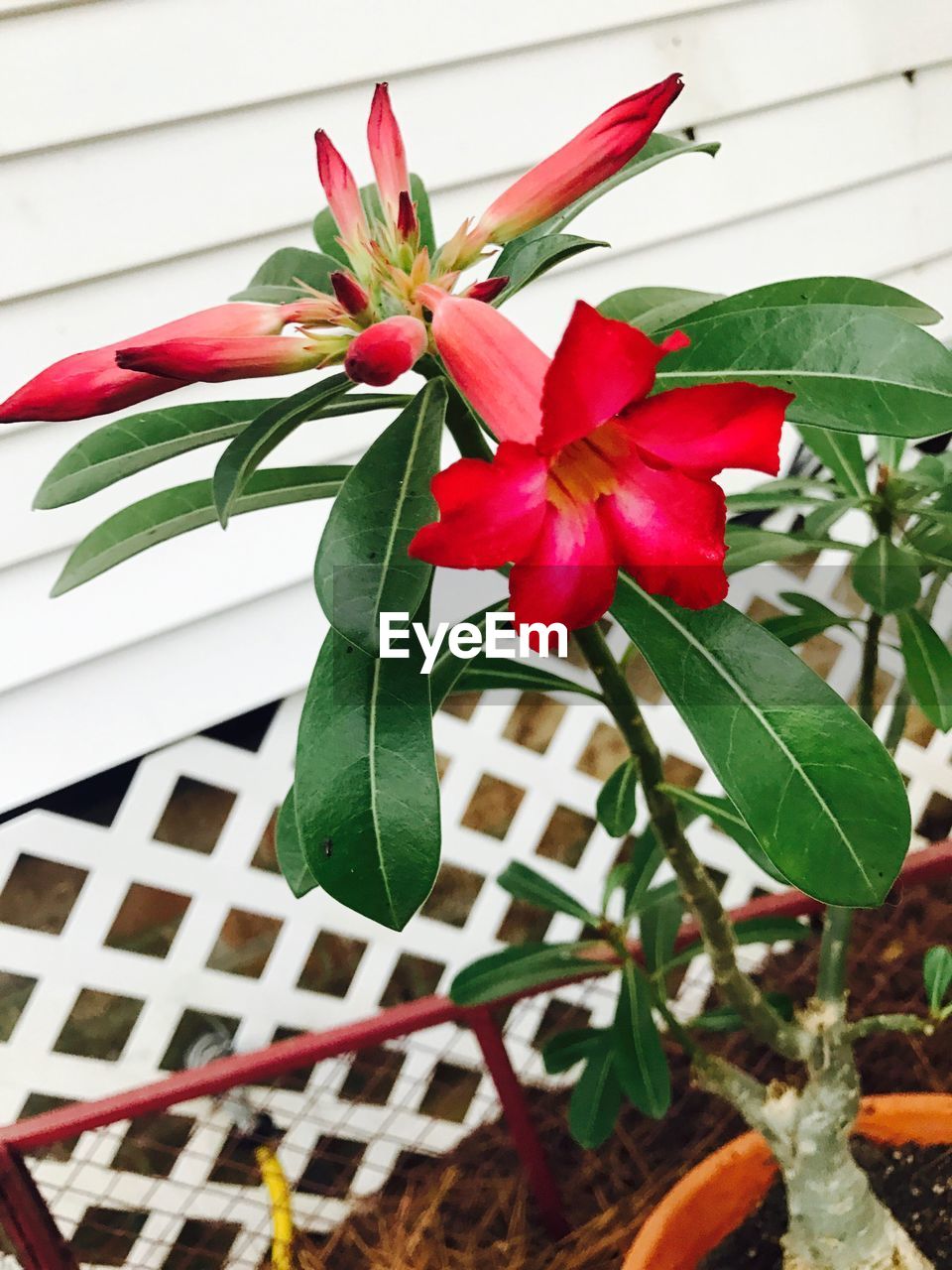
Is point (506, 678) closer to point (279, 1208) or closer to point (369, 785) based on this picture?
point (369, 785)

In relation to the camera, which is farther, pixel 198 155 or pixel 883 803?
pixel 198 155

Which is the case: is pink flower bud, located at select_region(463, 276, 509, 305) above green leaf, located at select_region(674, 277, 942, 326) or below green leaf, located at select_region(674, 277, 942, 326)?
above

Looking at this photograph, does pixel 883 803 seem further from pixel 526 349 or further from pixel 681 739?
pixel 681 739

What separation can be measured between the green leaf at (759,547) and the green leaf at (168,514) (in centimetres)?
34

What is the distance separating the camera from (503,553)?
412 mm

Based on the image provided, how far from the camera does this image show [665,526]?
430 millimetres

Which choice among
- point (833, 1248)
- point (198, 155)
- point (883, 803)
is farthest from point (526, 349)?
point (833, 1248)

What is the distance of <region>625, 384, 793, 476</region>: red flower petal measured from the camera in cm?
41

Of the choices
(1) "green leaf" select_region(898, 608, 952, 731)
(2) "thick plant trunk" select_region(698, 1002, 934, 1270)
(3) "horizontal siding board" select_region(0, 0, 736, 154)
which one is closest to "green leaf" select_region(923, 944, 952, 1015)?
(2) "thick plant trunk" select_region(698, 1002, 934, 1270)

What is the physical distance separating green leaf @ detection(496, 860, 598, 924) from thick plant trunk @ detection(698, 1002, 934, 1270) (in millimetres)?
254

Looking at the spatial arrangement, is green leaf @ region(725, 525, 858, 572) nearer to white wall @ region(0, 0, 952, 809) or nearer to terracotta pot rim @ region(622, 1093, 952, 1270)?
white wall @ region(0, 0, 952, 809)

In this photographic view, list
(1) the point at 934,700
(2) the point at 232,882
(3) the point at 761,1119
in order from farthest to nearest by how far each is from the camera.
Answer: (2) the point at 232,882 < (3) the point at 761,1119 < (1) the point at 934,700

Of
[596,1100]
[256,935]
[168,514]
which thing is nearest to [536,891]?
[596,1100]

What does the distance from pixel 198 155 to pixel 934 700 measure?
2.99 ft
